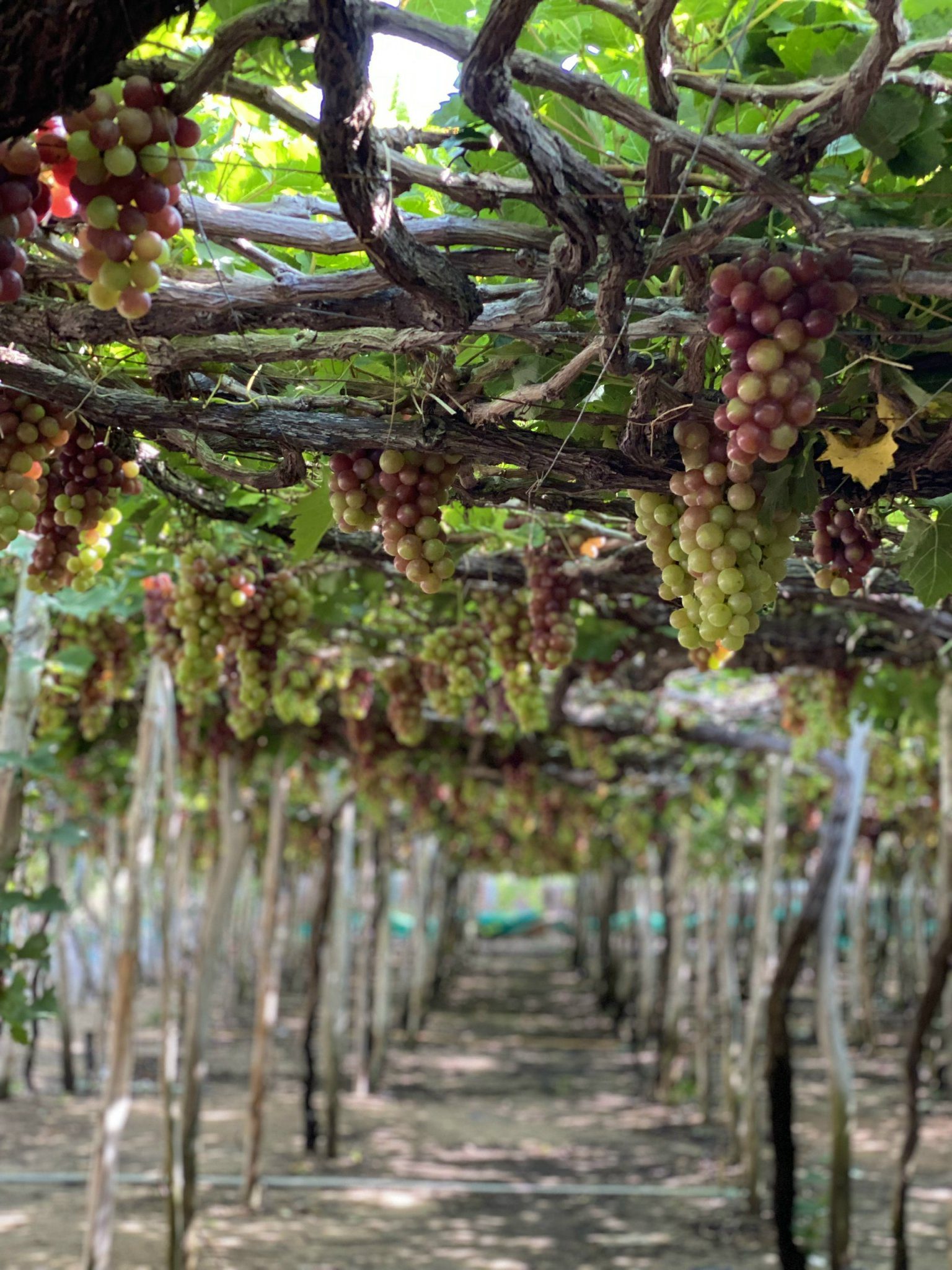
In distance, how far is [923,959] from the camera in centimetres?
1273

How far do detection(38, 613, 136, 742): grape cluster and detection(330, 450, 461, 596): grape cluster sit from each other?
2858mm

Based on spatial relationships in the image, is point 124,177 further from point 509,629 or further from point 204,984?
point 204,984

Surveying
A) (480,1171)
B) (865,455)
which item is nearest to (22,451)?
(865,455)

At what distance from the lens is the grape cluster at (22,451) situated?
189cm

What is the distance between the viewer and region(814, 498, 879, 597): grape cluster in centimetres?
204

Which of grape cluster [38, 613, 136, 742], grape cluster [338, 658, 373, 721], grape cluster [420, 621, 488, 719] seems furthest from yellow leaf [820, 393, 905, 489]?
grape cluster [338, 658, 373, 721]

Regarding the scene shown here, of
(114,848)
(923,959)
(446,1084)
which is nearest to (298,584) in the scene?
(114,848)

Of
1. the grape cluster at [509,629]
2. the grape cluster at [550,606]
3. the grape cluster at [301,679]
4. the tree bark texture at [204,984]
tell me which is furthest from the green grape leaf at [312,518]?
the tree bark texture at [204,984]

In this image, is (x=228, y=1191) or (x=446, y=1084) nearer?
(x=228, y=1191)

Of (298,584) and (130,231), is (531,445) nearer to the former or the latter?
(130,231)

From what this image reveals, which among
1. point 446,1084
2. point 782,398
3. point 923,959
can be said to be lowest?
point 446,1084

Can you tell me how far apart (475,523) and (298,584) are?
552 millimetres

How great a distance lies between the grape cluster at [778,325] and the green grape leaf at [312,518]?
0.99m

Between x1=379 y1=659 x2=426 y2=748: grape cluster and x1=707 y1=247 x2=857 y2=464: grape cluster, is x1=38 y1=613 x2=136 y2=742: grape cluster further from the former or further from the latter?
x1=707 y1=247 x2=857 y2=464: grape cluster
